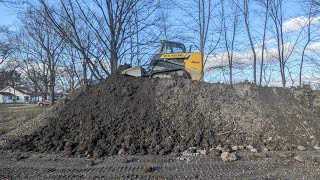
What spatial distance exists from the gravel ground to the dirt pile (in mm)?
610

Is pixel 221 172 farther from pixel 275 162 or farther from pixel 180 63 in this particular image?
pixel 180 63

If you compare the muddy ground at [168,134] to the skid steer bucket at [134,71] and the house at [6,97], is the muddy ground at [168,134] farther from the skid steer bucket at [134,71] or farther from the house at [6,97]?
the house at [6,97]

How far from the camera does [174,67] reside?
47.4 ft

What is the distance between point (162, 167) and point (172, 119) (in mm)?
2830

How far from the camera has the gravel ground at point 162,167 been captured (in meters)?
5.79

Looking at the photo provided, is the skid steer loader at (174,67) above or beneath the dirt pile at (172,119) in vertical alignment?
above

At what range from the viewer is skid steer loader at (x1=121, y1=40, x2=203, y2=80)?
14.0 m

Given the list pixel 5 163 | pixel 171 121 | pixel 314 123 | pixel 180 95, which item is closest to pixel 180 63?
pixel 180 95

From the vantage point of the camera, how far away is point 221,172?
5977 mm

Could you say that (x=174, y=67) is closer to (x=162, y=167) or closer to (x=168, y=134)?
(x=168, y=134)

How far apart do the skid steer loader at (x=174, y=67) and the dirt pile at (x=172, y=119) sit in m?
3.28

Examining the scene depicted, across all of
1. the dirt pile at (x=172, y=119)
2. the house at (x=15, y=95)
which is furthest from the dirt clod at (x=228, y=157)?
the house at (x=15, y=95)

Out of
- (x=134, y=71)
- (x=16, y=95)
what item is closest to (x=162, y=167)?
(x=134, y=71)

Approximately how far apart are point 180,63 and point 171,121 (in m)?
5.90
